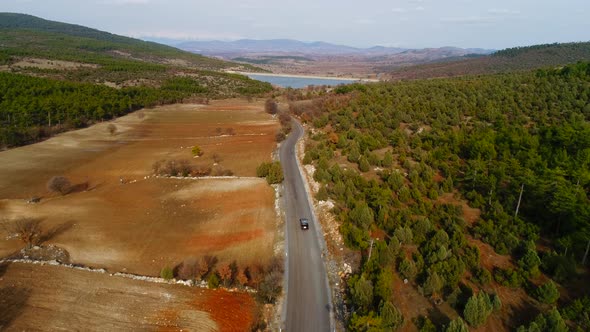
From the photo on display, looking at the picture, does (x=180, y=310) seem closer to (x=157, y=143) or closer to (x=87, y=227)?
(x=87, y=227)

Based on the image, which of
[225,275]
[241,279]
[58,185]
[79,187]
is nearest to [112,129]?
[79,187]

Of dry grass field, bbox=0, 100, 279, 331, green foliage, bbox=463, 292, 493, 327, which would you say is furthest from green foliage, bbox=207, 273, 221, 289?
green foliage, bbox=463, 292, 493, 327

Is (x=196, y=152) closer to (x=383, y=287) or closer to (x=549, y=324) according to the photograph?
(x=383, y=287)

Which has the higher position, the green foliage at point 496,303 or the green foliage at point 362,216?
the green foliage at point 362,216

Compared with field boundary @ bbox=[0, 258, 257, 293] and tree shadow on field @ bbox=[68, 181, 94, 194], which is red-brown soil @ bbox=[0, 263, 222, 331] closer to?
field boundary @ bbox=[0, 258, 257, 293]

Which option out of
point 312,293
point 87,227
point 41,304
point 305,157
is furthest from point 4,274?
point 305,157

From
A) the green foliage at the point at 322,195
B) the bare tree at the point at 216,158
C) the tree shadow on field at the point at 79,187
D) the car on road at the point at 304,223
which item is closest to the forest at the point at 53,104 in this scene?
the tree shadow on field at the point at 79,187

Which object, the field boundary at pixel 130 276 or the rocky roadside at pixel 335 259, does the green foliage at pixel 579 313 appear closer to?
the rocky roadside at pixel 335 259
